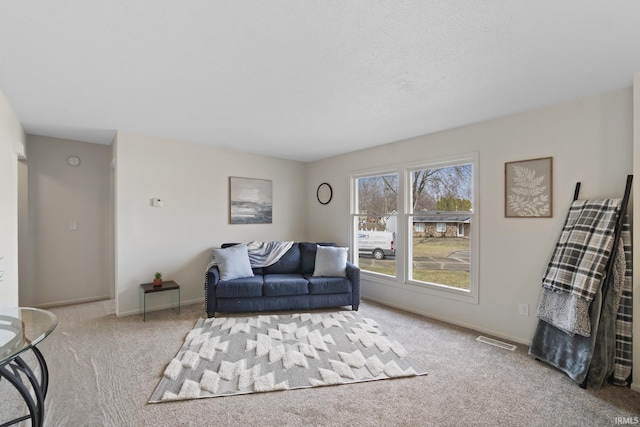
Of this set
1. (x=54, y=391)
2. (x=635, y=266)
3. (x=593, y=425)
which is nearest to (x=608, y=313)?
(x=635, y=266)

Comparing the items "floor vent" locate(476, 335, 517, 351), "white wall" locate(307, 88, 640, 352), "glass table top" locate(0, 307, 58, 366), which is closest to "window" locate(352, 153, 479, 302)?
"white wall" locate(307, 88, 640, 352)

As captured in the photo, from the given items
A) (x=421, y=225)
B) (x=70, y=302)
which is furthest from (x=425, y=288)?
(x=70, y=302)

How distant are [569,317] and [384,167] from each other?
107 inches

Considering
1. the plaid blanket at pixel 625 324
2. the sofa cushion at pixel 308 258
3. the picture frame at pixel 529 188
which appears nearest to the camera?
the plaid blanket at pixel 625 324

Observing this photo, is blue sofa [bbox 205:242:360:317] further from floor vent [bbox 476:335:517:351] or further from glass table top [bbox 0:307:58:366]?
glass table top [bbox 0:307:58:366]

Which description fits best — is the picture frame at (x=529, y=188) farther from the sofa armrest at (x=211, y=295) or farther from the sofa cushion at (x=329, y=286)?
the sofa armrest at (x=211, y=295)

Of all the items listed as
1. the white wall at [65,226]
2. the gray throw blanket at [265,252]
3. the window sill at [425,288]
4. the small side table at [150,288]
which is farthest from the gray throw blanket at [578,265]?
the white wall at [65,226]

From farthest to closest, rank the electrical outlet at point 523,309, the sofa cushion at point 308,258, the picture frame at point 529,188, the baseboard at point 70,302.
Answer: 1. the sofa cushion at point 308,258
2. the baseboard at point 70,302
3. the electrical outlet at point 523,309
4. the picture frame at point 529,188

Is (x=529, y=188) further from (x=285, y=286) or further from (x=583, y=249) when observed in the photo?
(x=285, y=286)

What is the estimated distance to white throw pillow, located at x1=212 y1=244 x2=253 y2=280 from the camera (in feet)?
13.0

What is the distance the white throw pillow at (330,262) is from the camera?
13.8 feet

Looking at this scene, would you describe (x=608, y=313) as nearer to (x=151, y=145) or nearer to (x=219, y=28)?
(x=219, y=28)

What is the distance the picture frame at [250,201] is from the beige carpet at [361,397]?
231 cm

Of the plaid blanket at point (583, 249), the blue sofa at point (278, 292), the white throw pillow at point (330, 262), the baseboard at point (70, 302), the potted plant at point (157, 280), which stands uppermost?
the plaid blanket at point (583, 249)
